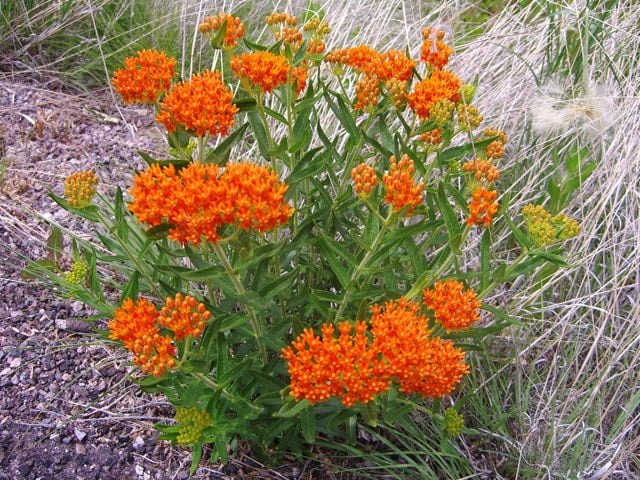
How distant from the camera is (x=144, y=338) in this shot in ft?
6.82

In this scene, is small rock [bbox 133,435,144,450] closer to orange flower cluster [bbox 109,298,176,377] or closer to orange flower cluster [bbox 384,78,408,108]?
orange flower cluster [bbox 109,298,176,377]

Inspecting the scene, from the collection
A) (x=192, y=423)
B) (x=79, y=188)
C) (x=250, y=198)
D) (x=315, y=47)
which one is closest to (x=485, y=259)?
(x=250, y=198)

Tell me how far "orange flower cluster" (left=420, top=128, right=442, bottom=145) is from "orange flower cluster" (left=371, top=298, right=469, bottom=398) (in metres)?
0.68

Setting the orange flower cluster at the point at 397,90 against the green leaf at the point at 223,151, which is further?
the orange flower cluster at the point at 397,90

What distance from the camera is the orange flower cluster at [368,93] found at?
2.57m

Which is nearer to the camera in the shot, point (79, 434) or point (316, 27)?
point (316, 27)

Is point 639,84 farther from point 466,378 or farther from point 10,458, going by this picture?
point 10,458

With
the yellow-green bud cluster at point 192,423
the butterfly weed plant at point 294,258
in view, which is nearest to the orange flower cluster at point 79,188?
the butterfly weed plant at point 294,258

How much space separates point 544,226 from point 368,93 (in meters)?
0.79

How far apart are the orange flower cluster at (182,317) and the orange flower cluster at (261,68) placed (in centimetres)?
83

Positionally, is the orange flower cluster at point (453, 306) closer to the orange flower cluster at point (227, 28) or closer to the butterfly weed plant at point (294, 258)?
the butterfly weed plant at point (294, 258)

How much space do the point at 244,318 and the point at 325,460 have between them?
883 millimetres

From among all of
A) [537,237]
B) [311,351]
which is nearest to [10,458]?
[311,351]

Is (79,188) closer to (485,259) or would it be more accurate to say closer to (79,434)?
(79,434)
